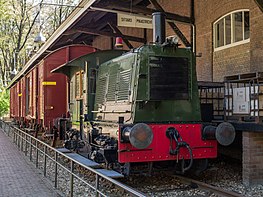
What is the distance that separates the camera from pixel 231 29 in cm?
1266

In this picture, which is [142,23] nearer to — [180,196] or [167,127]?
[167,127]

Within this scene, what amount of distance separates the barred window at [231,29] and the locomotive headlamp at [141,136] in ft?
21.2

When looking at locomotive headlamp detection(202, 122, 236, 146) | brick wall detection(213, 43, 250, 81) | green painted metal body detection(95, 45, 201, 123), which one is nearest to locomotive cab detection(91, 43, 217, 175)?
green painted metal body detection(95, 45, 201, 123)

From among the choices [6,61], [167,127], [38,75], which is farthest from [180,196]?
[6,61]

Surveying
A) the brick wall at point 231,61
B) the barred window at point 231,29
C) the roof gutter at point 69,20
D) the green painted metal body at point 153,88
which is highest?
the roof gutter at point 69,20

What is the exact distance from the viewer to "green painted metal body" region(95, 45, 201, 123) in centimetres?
737

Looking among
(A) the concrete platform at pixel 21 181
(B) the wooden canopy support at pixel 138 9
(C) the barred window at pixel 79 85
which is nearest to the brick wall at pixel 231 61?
(B) the wooden canopy support at pixel 138 9

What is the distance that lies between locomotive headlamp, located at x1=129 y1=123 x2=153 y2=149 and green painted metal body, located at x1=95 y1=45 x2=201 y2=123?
636 mm

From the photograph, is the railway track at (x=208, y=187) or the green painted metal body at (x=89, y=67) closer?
the railway track at (x=208, y=187)

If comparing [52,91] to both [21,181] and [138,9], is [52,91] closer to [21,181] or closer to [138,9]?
[138,9]

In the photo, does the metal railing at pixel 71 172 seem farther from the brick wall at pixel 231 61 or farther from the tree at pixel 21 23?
the tree at pixel 21 23

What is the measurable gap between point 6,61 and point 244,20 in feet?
113

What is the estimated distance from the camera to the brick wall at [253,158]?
25.8ft

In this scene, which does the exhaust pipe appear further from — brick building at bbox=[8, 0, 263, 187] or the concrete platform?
brick building at bbox=[8, 0, 263, 187]
